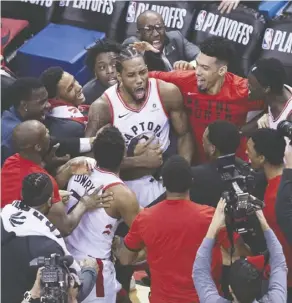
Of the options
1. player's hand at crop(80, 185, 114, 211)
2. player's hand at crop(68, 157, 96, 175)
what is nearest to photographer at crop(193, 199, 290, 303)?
player's hand at crop(80, 185, 114, 211)

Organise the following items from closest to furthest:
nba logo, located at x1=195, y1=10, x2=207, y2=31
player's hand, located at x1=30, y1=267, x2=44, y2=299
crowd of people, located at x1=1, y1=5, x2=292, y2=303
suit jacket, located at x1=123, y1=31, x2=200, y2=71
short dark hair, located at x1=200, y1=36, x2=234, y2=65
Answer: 1. player's hand, located at x1=30, y1=267, x2=44, y2=299
2. crowd of people, located at x1=1, y1=5, x2=292, y2=303
3. short dark hair, located at x1=200, y1=36, x2=234, y2=65
4. suit jacket, located at x1=123, y1=31, x2=200, y2=71
5. nba logo, located at x1=195, y1=10, x2=207, y2=31

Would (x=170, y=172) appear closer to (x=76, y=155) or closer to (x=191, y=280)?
(x=191, y=280)

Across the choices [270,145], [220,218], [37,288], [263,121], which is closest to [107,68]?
[263,121]

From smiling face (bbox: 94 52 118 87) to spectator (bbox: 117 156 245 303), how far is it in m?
1.83

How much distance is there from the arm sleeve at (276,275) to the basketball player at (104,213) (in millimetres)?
927

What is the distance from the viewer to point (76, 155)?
520cm

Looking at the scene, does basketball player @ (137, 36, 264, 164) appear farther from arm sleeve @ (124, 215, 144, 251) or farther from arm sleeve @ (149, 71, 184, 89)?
arm sleeve @ (124, 215, 144, 251)

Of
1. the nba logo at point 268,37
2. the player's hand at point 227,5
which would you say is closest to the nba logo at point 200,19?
the player's hand at point 227,5

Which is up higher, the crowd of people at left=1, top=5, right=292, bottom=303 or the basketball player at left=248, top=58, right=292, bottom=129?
the basketball player at left=248, top=58, right=292, bottom=129

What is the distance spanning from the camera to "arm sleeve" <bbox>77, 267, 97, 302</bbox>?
414 cm

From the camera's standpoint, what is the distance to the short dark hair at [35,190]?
4.21 metres

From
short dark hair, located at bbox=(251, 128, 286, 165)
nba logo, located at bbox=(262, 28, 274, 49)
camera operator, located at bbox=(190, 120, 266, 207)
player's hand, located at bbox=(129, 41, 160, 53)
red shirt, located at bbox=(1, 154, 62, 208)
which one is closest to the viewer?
short dark hair, located at bbox=(251, 128, 286, 165)

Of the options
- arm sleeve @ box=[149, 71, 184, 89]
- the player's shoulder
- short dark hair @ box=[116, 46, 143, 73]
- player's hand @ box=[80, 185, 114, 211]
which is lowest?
player's hand @ box=[80, 185, 114, 211]

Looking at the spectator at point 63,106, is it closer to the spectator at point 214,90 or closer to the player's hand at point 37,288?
the spectator at point 214,90
